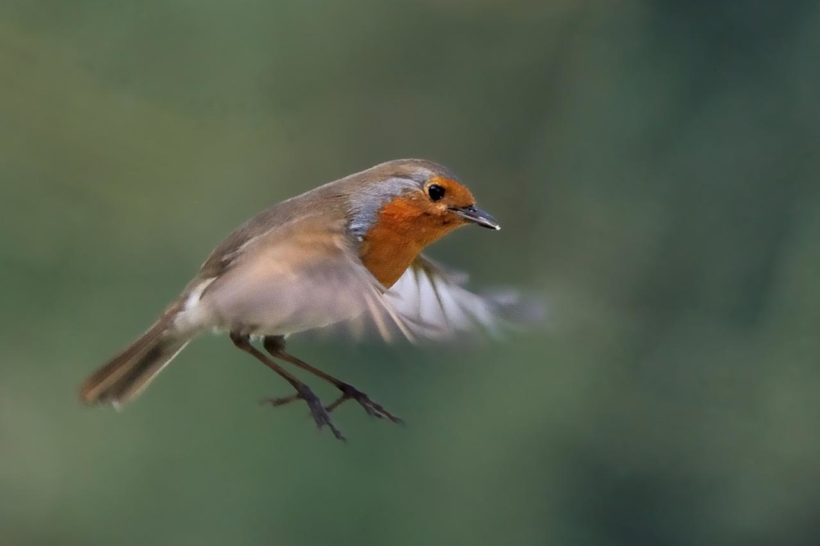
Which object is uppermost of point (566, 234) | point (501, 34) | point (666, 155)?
point (501, 34)

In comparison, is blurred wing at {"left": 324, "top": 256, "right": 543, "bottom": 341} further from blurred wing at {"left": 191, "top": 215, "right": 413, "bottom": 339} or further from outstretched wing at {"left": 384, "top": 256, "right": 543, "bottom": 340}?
blurred wing at {"left": 191, "top": 215, "right": 413, "bottom": 339}

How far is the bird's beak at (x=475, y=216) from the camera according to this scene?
1.20 metres

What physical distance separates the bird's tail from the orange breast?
0.22 meters

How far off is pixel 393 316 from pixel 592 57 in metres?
2.78

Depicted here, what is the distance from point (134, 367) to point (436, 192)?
1.24ft

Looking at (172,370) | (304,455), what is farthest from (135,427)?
(304,455)

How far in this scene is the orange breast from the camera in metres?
1.21

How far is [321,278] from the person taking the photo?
1101 millimetres

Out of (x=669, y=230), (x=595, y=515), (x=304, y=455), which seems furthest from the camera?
(x=669, y=230)

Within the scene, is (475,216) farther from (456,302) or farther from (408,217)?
(456,302)

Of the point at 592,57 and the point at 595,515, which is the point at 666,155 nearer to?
the point at 592,57

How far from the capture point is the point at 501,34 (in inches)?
150

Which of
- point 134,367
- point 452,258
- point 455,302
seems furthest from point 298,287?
point 452,258

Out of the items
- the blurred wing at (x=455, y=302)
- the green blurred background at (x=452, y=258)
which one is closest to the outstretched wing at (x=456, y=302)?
the blurred wing at (x=455, y=302)
